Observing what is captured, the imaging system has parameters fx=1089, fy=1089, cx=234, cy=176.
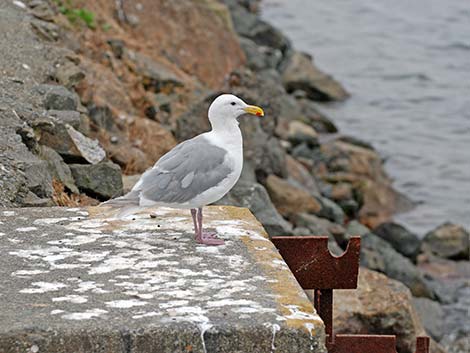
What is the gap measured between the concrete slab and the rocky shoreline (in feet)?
3.81

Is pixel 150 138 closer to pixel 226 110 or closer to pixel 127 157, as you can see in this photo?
pixel 127 157

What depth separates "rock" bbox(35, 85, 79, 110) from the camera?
9.25 metres

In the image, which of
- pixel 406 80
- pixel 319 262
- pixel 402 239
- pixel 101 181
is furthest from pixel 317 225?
pixel 406 80

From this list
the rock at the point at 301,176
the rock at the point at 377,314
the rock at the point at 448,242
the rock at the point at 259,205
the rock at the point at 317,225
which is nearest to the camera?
the rock at the point at 377,314

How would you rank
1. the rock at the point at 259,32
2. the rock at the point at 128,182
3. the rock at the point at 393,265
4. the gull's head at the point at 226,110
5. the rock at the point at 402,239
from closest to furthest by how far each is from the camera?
the gull's head at the point at 226,110 → the rock at the point at 128,182 → the rock at the point at 393,265 → the rock at the point at 402,239 → the rock at the point at 259,32

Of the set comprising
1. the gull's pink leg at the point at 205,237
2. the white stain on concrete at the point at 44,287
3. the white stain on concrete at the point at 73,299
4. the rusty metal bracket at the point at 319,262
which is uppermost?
the gull's pink leg at the point at 205,237

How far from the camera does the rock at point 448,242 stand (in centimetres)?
1509

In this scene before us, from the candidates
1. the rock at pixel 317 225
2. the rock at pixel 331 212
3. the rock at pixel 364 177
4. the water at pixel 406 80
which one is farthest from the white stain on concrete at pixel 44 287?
the water at pixel 406 80

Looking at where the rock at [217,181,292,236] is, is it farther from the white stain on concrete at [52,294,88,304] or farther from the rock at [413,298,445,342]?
the white stain on concrete at [52,294,88,304]

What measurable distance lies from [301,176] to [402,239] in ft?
6.24

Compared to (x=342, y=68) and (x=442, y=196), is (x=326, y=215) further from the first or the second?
(x=342, y=68)

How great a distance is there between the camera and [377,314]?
933 centimetres

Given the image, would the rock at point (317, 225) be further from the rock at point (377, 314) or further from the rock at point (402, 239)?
the rock at point (377, 314)

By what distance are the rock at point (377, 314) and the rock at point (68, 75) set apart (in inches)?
126
